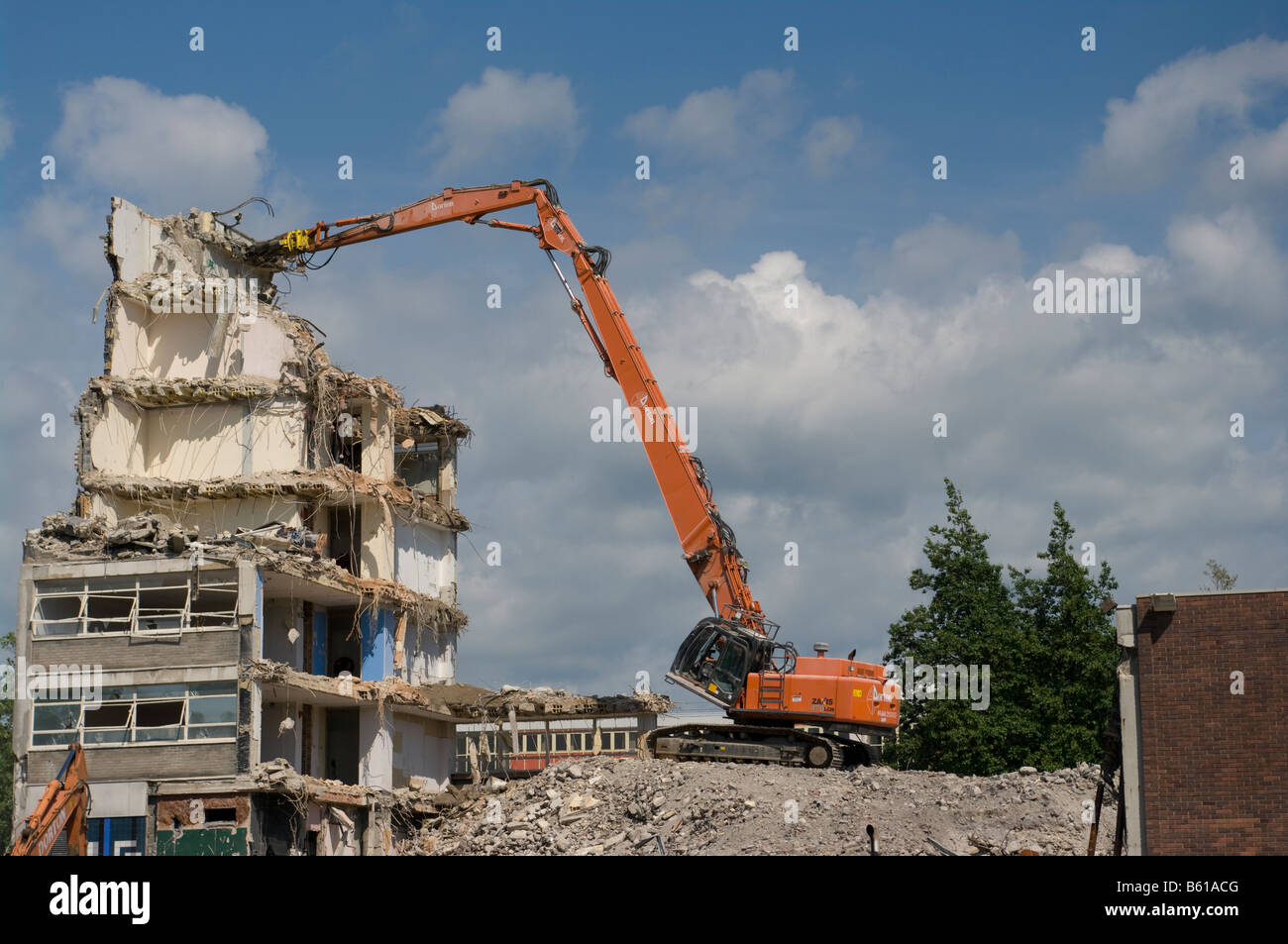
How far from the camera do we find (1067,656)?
Result: 47969mm

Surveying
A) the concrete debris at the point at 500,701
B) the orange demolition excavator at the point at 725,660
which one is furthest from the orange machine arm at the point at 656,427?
the concrete debris at the point at 500,701

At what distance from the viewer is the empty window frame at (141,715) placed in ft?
110

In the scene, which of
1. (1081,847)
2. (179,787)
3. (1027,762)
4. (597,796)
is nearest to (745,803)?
Result: (597,796)

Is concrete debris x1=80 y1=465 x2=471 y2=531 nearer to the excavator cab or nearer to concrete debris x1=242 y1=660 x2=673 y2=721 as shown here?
concrete debris x1=242 y1=660 x2=673 y2=721

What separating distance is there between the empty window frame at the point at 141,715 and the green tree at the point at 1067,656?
2644 centimetres

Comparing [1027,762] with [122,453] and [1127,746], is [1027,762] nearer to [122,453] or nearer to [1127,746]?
[1127,746]

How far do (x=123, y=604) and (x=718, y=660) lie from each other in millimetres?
14698

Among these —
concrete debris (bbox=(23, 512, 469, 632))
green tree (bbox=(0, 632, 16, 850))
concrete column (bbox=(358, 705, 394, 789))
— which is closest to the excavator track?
concrete column (bbox=(358, 705, 394, 789))

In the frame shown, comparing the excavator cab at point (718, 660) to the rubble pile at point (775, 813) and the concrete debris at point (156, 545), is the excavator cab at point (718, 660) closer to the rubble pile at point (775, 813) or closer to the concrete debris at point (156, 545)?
the rubble pile at point (775, 813)

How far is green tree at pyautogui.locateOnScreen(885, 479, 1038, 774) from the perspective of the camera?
155 feet

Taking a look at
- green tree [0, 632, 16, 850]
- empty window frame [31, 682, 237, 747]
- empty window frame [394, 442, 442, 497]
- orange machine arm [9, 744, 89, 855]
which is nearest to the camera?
orange machine arm [9, 744, 89, 855]

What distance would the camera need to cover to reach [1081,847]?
93.1 ft

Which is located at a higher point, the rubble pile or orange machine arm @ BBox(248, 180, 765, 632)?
orange machine arm @ BBox(248, 180, 765, 632)

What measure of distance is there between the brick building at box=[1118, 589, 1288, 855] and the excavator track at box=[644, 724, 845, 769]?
9.38 metres
